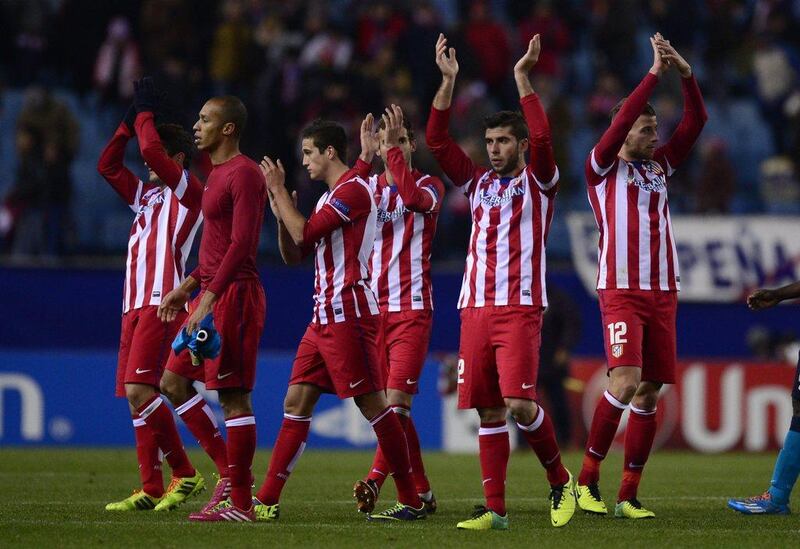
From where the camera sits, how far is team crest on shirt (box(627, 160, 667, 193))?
8883 millimetres

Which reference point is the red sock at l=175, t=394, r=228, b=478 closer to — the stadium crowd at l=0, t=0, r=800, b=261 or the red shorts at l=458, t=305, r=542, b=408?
the red shorts at l=458, t=305, r=542, b=408

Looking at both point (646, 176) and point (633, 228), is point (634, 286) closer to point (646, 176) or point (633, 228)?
point (633, 228)

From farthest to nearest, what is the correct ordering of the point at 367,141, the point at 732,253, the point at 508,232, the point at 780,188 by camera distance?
the point at 780,188 → the point at 732,253 → the point at 367,141 → the point at 508,232

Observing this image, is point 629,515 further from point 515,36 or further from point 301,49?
point 515,36

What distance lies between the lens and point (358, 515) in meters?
8.70

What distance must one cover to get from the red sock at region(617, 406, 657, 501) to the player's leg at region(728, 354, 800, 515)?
2.26ft

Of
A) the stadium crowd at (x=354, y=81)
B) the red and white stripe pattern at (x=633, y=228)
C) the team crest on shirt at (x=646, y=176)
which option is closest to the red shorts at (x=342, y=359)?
the red and white stripe pattern at (x=633, y=228)

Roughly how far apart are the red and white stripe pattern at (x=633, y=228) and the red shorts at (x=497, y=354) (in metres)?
0.87

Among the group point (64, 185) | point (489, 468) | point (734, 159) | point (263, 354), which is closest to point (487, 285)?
point (489, 468)

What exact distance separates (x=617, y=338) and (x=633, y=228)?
27.6 inches

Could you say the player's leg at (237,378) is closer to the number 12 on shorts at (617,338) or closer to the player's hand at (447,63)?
the player's hand at (447,63)

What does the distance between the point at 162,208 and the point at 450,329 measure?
24.8 feet

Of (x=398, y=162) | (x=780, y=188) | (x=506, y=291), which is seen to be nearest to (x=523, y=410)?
(x=506, y=291)

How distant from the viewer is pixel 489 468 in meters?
8.05
